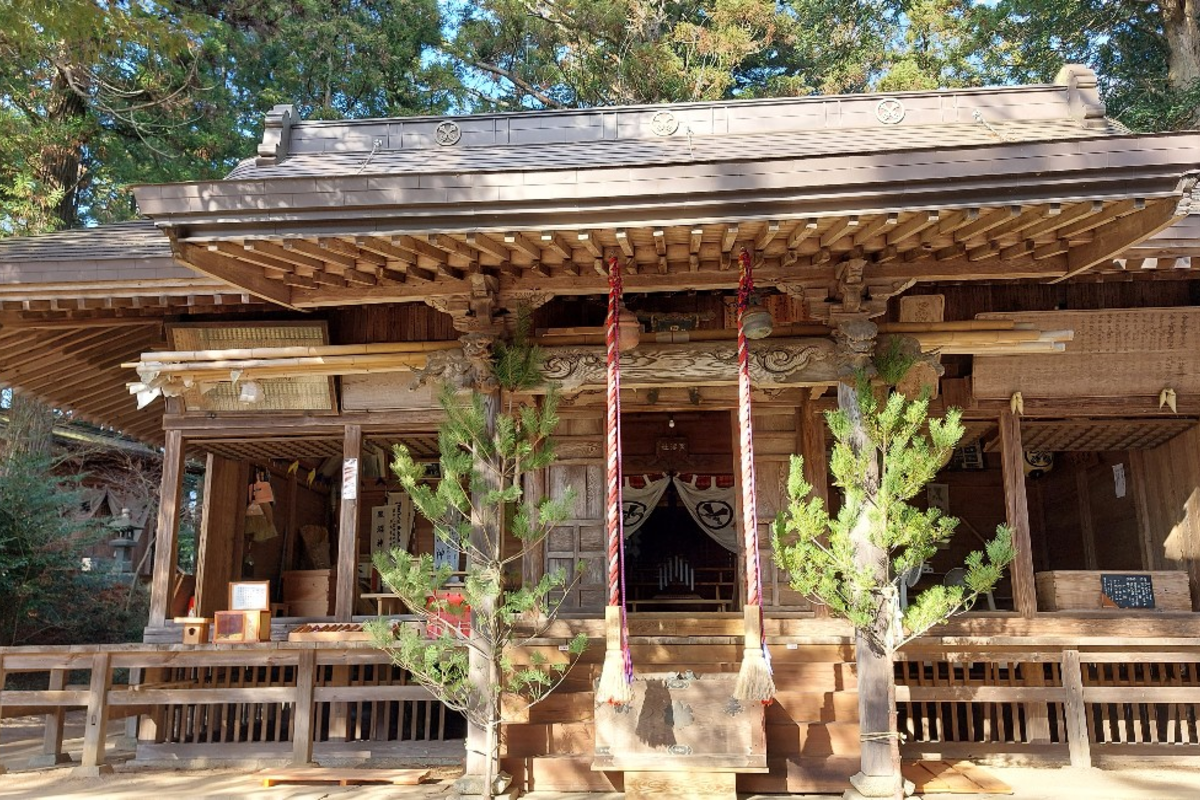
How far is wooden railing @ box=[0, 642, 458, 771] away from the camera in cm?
747

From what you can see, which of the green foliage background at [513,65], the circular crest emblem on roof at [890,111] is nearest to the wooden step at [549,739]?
the circular crest emblem on roof at [890,111]

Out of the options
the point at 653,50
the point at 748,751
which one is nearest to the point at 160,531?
the point at 748,751

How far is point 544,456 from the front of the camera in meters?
6.17

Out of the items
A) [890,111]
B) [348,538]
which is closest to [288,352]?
[348,538]

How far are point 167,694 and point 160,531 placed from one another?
173cm

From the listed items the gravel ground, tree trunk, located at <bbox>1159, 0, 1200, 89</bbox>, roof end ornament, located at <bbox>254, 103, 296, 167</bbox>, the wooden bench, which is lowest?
the gravel ground

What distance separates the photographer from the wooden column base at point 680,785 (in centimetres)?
576

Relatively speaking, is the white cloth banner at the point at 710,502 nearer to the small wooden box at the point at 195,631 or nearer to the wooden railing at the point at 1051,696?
the wooden railing at the point at 1051,696

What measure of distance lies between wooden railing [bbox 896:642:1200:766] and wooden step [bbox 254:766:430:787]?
3.71 m

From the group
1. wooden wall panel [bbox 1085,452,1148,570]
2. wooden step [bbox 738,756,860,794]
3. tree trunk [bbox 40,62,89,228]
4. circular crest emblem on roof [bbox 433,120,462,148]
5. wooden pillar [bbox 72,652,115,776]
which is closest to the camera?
wooden step [bbox 738,756,860,794]

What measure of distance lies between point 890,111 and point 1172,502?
4743mm

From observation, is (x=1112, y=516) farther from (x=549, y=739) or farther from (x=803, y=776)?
→ (x=549, y=739)

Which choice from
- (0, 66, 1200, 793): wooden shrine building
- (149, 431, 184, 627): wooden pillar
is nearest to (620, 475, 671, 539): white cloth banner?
(0, 66, 1200, 793): wooden shrine building

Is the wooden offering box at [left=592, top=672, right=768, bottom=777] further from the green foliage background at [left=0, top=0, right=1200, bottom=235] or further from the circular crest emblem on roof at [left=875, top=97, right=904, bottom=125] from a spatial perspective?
the green foliage background at [left=0, top=0, right=1200, bottom=235]
